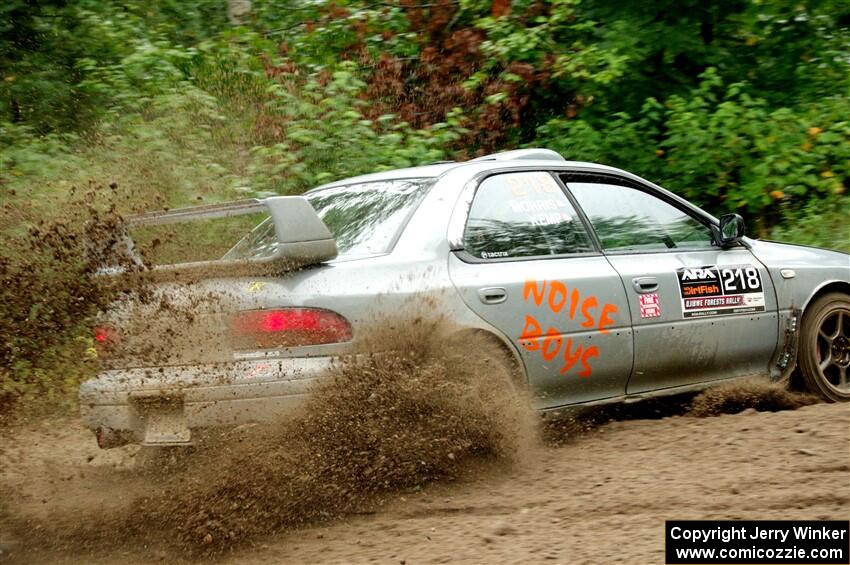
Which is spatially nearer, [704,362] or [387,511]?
[387,511]

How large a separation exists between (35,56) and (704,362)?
8007 mm

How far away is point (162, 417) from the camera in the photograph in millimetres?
4543

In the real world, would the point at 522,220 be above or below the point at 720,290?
above

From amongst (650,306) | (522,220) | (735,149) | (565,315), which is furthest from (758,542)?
(735,149)

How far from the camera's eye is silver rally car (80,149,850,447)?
4570mm

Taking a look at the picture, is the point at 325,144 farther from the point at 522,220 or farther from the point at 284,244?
the point at 284,244

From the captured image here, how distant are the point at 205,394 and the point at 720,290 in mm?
3176

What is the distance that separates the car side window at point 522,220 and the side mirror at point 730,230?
1.08m

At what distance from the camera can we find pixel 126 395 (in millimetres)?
4586

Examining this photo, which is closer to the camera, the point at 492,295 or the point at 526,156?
the point at 492,295

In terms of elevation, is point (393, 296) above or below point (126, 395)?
above

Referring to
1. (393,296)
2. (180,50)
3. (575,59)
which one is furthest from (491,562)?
(180,50)

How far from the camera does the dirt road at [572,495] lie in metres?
3.98

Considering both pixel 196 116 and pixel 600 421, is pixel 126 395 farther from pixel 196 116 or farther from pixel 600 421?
pixel 196 116
